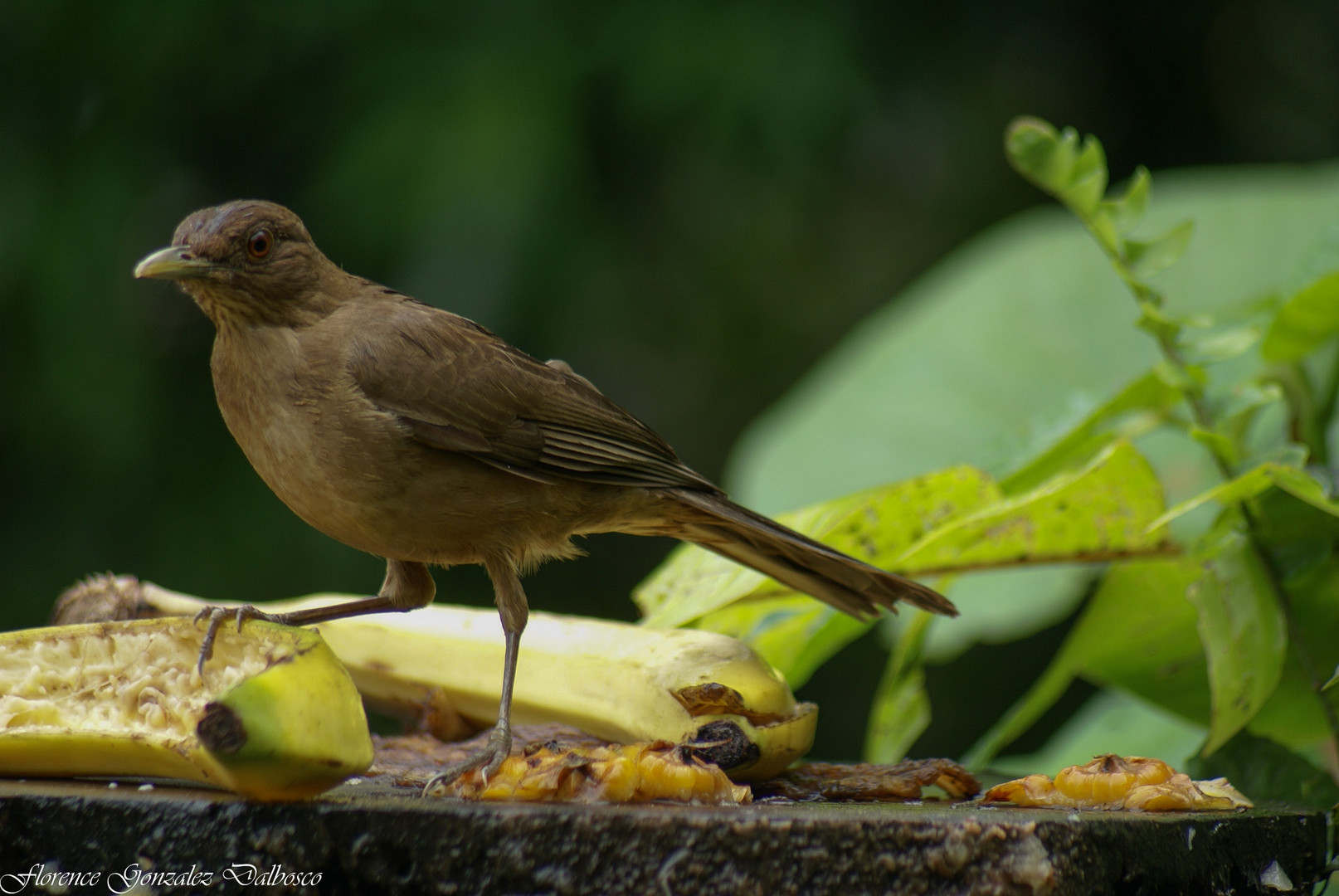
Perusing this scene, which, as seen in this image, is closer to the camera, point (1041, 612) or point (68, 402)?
point (1041, 612)

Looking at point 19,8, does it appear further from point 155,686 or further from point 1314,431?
point 1314,431

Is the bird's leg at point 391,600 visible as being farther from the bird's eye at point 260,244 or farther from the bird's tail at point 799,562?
the bird's eye at point 260,244

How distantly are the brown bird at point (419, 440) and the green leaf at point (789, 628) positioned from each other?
176 millimetres

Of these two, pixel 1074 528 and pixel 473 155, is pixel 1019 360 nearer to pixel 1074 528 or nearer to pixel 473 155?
pixel 1074 528

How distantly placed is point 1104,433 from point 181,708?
204cm

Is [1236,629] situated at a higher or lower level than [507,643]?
higher

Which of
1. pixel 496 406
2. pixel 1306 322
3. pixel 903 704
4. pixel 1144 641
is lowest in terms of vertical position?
pixel 903 704

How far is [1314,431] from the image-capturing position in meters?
2.91

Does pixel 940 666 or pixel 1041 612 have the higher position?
pixel 1041 612

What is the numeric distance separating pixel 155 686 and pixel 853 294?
517 centimetres

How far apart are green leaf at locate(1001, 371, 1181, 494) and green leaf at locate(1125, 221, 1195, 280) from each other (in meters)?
0.27

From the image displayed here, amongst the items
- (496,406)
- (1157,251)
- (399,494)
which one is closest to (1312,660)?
(1157,251)

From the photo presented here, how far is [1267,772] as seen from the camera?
233 centimetres

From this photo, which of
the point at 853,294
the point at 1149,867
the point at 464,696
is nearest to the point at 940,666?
the point at 853,294
